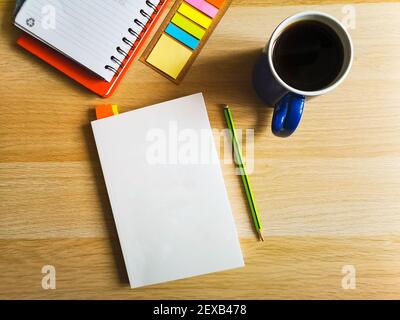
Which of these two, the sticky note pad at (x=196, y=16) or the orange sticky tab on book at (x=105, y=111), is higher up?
the sticky note pad at (x=196, y=16)

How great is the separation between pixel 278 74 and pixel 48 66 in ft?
1.18

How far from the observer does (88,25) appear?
23.7 inches

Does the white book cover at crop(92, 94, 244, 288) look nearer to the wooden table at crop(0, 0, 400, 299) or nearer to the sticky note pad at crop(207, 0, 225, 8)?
Result: the wooden table at crop(0, 0, 400, 299)

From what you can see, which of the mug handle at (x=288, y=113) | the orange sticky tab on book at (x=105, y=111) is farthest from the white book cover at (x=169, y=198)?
the mug handle at (x=288, y=113)

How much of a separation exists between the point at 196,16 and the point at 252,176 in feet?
0.87

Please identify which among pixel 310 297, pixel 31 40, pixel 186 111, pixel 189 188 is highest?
pixel 31 40

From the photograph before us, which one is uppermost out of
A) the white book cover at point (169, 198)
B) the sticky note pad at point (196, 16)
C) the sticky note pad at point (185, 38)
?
the sticky note pad at point (196, 16)

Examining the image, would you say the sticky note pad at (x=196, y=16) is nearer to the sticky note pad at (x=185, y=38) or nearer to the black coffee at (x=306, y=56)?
the sticky note pad at (x=185, y=38)

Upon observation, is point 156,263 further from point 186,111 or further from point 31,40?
point 31,40

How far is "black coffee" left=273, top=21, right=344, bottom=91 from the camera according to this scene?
1.73ft

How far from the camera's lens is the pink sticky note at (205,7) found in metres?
0.62
